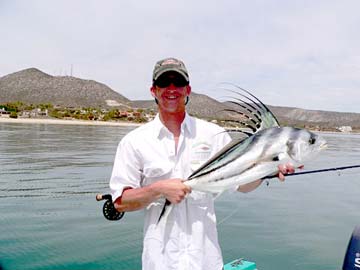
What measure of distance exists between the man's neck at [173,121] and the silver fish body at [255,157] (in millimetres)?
428

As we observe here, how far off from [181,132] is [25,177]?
14831mm

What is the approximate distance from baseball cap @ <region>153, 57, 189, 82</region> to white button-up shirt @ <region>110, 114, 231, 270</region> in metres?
0.36

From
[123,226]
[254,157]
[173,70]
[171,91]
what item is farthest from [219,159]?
[123,226]

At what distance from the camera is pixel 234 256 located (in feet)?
27.7

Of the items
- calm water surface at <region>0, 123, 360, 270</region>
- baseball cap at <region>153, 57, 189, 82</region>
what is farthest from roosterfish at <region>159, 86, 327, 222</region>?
calm water surface at <region>0, 123, 360, 270</region>

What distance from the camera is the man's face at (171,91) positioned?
122 inches

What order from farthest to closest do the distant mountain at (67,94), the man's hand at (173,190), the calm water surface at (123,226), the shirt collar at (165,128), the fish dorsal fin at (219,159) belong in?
the distant mountain at (67,94)
the calm water surface at (123,226)
the shirt collar at (165,128)
the fish dorsal fin at (219,159)
the man's hand at (173,190)

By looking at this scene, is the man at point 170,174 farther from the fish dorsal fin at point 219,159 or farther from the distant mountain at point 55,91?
the distant mountain at point 55,91

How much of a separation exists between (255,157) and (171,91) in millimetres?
797

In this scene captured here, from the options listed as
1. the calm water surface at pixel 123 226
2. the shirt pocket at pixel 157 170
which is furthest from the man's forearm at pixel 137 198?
the calm water surface at pixel 123 226

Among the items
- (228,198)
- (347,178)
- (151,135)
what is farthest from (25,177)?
(347,178)

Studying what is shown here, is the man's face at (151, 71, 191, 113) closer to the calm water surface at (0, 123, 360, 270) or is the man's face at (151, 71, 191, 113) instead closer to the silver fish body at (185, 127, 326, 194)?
the silver fish body at (185, 127, 326, 194)

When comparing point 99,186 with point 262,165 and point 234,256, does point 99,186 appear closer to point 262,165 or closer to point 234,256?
point 234,256

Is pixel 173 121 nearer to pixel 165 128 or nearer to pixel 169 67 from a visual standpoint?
pixel 165 128
